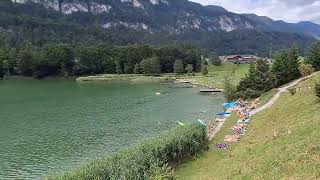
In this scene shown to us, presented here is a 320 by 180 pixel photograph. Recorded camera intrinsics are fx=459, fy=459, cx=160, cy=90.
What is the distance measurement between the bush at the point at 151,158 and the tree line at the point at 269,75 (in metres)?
45.4

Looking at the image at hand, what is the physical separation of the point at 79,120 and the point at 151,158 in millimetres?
49833

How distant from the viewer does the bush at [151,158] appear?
141 ft

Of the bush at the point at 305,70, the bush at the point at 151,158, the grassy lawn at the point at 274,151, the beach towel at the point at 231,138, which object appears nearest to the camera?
the grassy lawn at the point at 274,151

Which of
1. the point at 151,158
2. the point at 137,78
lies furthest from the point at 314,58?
the point at 137,78

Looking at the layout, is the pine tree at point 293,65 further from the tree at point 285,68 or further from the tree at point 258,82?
the tree at point 258,82

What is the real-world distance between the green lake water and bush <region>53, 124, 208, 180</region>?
1334 cm

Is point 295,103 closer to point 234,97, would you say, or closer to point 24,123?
point 234,97

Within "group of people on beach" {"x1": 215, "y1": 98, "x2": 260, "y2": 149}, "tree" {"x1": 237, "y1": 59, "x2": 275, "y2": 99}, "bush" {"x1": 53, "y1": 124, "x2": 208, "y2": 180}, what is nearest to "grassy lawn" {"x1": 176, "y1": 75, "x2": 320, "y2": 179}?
"group of people on beach" {"x1": 215, "y1": 98, "x2": 260, "y2": 149}

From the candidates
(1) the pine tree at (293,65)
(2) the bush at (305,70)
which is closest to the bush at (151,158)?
(1) the pine tree at (293,65)

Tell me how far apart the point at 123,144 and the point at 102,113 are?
33892 mm

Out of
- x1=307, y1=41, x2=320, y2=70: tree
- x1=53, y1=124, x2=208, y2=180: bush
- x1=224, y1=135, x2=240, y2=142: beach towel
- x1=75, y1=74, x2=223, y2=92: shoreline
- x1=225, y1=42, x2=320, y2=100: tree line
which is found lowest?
x1=75, y1=74, x2=223, y2=92: shoreline

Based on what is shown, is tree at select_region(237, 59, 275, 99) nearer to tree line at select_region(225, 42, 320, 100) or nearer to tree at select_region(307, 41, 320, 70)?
tree line at select_region(225, 42, 320, 100)

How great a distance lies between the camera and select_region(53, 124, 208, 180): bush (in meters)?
43.0

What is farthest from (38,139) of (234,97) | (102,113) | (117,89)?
(117,89)
